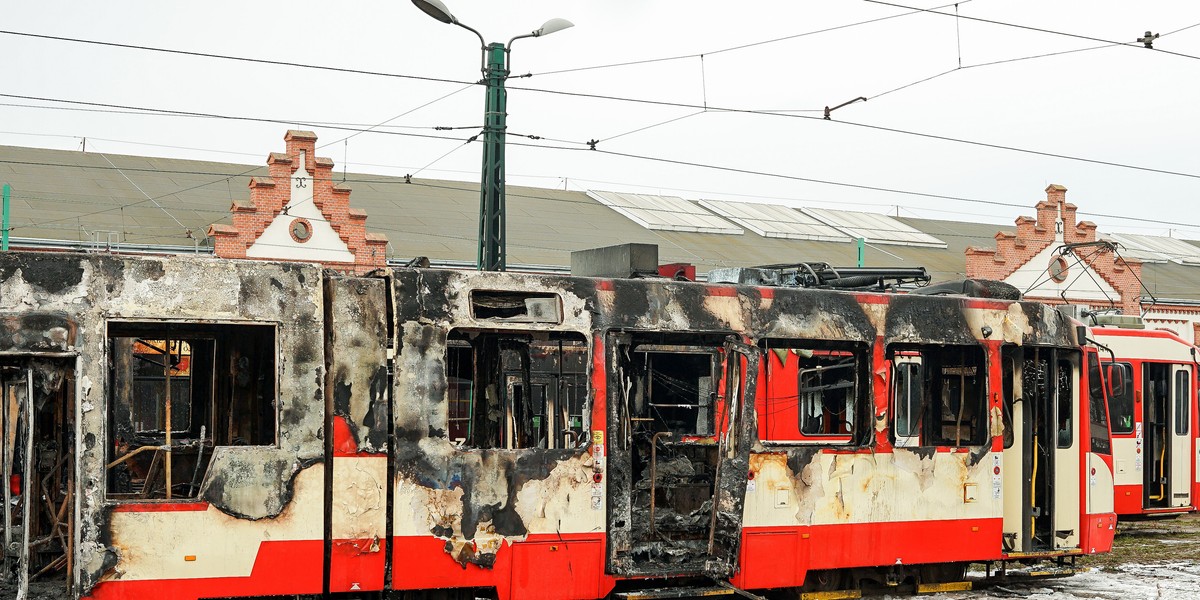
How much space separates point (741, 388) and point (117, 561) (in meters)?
5.20

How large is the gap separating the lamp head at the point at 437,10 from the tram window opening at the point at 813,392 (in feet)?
23.6

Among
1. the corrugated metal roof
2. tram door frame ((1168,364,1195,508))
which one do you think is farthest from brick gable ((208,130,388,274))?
tram door frame ((1168,364,1195,508))

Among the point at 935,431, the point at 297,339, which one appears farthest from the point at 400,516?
the point at 935,431

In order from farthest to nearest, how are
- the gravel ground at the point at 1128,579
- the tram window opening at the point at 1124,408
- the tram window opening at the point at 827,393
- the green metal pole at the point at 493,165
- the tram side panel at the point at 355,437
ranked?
the tram window opening at the point at 1124,408
the green metal pole at the point at 493,165
the gravel ground at the point at 1128,579
the tram window opening at the point at 827,393
the tram side panel at the point at 355,437

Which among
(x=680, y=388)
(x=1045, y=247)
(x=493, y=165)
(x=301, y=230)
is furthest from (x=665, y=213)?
(x=680, y=388)

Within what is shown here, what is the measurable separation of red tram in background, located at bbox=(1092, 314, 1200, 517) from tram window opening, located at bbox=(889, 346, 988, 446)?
6.95 metres

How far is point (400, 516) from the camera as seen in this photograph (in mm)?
9141

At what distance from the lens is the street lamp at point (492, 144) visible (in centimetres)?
1565

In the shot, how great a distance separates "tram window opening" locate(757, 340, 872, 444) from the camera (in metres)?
Result: 11.0

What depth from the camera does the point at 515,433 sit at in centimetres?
978

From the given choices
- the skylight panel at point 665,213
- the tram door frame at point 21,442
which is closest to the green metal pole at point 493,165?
the tram door frame at point 21,442

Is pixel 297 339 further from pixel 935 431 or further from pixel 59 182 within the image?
pixel 59 182

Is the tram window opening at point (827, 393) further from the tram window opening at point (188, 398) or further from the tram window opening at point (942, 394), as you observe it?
the tram window opening at point (188, 398)

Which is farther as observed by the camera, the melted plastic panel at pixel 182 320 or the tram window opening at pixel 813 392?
the tram window opening at pixel 813 392
